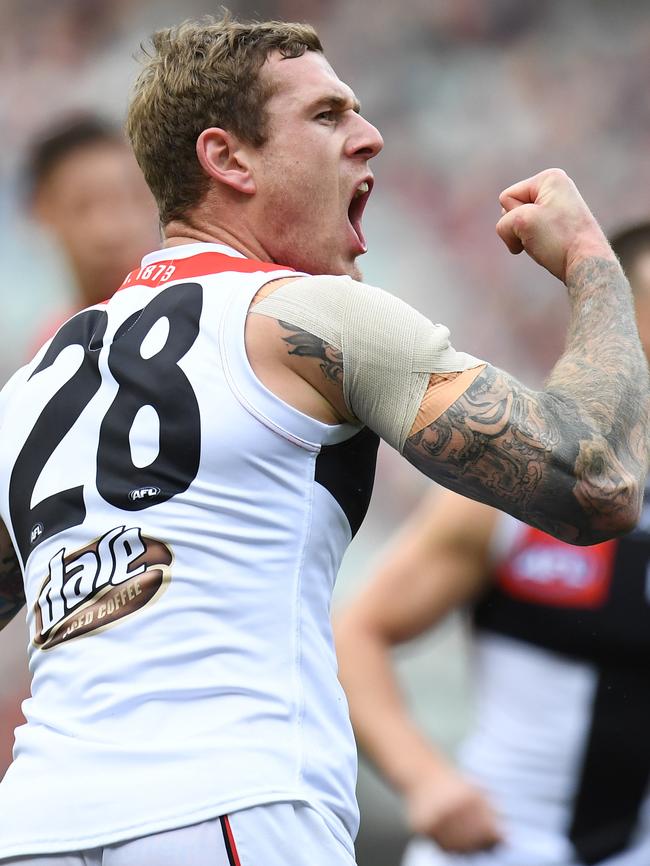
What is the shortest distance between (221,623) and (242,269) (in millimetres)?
577

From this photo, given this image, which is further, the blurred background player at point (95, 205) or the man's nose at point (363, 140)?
the blurred background player at point (95, 205)

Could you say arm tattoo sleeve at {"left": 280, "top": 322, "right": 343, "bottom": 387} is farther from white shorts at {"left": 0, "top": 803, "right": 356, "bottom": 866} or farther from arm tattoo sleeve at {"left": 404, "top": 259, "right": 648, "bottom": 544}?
white shorts at {"left": 0, "top": 803, "right": 356, "bottom": 866}

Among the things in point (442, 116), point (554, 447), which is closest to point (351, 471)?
point (554, 447)

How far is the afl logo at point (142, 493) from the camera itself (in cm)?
203

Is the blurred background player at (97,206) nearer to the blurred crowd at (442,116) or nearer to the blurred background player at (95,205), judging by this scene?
the blurred background player at (95,205)

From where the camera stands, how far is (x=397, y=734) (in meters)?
3.55

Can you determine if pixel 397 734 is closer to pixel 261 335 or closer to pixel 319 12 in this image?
pixel 261 335

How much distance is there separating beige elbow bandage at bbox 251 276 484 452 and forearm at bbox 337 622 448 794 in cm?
164

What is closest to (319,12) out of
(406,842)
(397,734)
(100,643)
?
(406,842)

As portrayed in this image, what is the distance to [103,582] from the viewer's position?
2021 millimetres

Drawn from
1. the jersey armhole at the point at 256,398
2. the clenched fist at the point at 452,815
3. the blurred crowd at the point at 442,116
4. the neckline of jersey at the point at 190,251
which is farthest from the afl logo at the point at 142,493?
the blurred crowd at the point at 442,116

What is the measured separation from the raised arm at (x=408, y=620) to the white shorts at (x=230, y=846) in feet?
5.02

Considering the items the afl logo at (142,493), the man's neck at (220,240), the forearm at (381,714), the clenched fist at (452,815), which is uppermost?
the man's neck at (220,240)

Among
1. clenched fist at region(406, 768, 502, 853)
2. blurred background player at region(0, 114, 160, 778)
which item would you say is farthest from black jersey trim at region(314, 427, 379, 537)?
blurred background player at region(0, 114, 160, 778)
